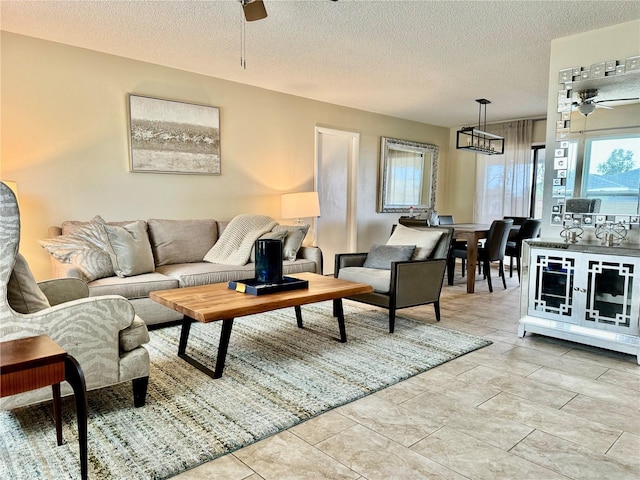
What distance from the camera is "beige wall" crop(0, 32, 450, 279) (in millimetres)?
3498

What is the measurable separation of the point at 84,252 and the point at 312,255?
84.4 inches

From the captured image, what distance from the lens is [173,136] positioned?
4.26 metres

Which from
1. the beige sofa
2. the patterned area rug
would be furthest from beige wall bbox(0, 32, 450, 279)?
the patterned area rug

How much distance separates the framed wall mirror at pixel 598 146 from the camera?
3098 millimetres

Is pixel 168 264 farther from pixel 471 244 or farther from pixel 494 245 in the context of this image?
pixel 494 245

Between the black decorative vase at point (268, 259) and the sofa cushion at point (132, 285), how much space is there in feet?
3.11

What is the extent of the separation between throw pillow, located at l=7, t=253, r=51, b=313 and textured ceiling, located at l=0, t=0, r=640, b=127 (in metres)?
2.04

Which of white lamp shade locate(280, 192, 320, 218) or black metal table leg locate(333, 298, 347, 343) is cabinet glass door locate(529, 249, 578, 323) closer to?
black metal table leg locate(333, 298, 347, 343)

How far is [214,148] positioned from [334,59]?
5.25ft

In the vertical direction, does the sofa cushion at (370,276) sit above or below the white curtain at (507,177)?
below

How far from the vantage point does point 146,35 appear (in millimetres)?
3418

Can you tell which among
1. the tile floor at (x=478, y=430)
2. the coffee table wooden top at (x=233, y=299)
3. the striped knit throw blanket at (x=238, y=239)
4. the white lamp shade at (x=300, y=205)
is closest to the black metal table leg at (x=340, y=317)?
the coffee table wooden top at (x=233, y=299)

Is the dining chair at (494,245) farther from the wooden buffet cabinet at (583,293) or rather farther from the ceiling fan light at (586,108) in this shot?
the ceiling fan light at (586,108)

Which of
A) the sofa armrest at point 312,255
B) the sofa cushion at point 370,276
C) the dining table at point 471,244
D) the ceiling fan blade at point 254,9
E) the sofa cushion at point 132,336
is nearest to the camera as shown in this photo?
the sofa cushion at point 132,336
